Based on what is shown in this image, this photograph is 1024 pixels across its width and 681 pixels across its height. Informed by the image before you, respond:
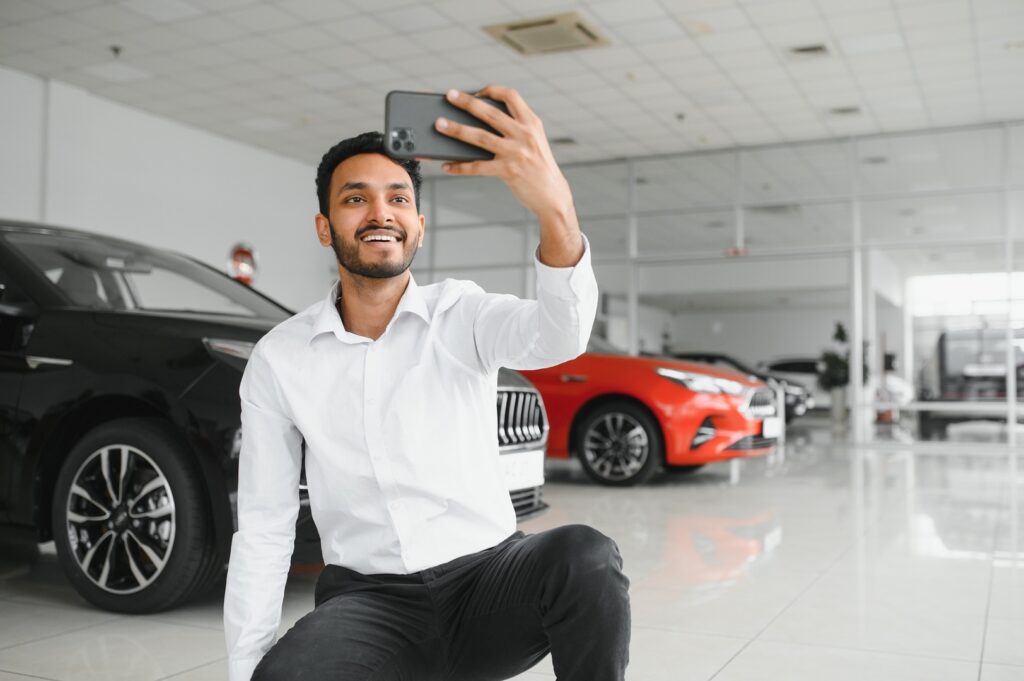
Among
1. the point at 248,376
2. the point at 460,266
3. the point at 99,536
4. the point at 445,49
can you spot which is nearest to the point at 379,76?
the point at 445,49

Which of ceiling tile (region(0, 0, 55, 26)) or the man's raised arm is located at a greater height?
ceiling tile (region(0, 0, 55, 26))

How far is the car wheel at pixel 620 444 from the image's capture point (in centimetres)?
684

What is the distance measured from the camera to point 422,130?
1.23 m

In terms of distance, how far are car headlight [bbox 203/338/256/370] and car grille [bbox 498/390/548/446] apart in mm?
983

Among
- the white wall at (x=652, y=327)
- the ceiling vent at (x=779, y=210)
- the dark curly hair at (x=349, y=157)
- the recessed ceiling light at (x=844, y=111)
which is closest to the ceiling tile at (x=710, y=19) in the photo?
the recessed ceiling light at (x=844, y=111)

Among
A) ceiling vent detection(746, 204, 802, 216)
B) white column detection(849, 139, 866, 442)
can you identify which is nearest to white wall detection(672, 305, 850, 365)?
ceiling vent detection(746, 204, 802, 216)

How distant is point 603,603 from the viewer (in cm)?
152

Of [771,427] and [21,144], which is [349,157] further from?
[21,144]

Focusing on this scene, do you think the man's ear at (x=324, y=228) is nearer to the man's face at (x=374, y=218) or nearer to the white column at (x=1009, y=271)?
the man's face at (x=374, y=218)

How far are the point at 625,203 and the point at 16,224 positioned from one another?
1160 cm

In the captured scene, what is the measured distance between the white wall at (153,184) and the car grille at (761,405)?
5882mm

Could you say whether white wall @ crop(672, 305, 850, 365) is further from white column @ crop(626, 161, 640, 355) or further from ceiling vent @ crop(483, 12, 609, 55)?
ceiling vent @ crop(483, 12, 609, 55)

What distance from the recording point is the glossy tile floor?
8.75 feet

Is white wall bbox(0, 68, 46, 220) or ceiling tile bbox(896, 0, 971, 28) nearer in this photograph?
ceiling tile bbox(896, 0, 971, 28)
